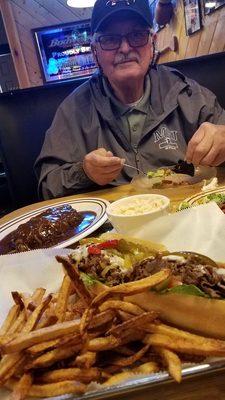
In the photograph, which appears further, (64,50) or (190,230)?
(64,50)

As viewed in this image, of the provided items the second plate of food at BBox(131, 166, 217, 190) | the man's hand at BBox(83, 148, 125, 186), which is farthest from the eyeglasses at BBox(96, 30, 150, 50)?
the second plate of food at BBox(131, 166, 217, 190)

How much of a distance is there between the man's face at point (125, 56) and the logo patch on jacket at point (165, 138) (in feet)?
1.42

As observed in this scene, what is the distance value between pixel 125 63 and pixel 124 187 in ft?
3.23

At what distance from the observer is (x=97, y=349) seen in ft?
2.19

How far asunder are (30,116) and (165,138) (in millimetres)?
1254

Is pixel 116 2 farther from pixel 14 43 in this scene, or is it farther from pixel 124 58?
pixel 14 43

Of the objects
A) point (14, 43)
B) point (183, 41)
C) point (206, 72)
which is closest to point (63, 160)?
point (206, 72)

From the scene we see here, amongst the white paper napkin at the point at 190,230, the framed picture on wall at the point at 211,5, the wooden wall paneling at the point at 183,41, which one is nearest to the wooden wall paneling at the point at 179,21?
the wooden wall paneling at the point at 183,41

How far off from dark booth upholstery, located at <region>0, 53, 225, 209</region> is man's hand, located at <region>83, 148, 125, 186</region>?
3.93ft

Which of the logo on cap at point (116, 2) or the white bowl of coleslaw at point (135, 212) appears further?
the logo on cap at point (116, 2)

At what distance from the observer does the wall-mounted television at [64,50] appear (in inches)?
294

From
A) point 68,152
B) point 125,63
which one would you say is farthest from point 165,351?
point 125,63

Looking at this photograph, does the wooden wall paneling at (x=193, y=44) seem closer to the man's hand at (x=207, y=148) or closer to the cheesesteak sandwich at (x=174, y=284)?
the man's hand at (x=207, y=148)

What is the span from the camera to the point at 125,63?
2377 millimetres
